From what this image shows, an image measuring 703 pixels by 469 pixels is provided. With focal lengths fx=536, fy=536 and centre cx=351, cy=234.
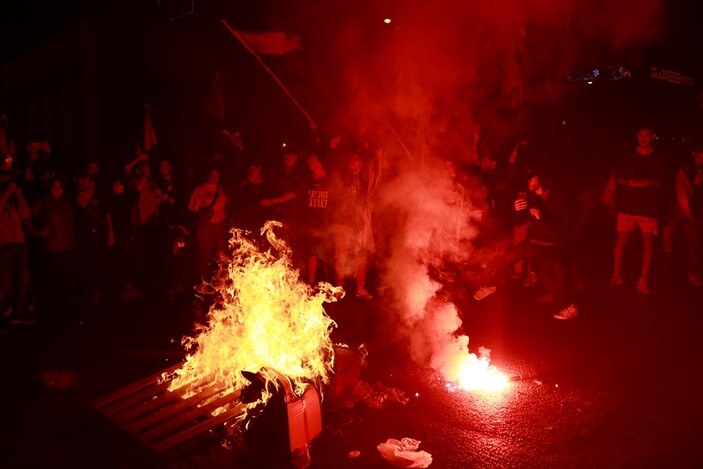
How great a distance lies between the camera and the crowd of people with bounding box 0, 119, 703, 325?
7.31m

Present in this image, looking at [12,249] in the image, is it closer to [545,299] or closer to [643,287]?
[545,299]

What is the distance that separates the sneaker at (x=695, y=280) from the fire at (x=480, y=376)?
4.67 metres

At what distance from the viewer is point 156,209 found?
342 inches

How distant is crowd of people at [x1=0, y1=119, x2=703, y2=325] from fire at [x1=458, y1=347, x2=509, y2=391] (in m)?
2.07

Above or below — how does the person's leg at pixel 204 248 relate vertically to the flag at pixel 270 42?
below

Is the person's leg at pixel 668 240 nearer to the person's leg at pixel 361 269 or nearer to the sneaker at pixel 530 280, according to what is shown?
the sneaker at pixel 530 280

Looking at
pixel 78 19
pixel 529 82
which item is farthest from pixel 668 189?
pixel 78 19

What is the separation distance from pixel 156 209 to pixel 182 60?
4340 millimetres

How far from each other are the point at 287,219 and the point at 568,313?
4.18 metres

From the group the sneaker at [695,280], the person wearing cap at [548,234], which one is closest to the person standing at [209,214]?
the person wearing cap at [548,234]

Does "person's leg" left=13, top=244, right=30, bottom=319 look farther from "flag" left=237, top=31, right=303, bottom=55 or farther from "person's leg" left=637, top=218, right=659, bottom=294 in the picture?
"person's leg" left=637, top=218, right=659, bottom=294

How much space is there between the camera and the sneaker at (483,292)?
26.1 ft

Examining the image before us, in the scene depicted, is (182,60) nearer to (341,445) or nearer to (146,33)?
(146,33)

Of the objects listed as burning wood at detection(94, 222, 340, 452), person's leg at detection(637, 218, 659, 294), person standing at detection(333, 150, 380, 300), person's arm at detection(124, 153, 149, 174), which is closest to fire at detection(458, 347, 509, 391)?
burning wood at detection(94, 222, 340, 452)
